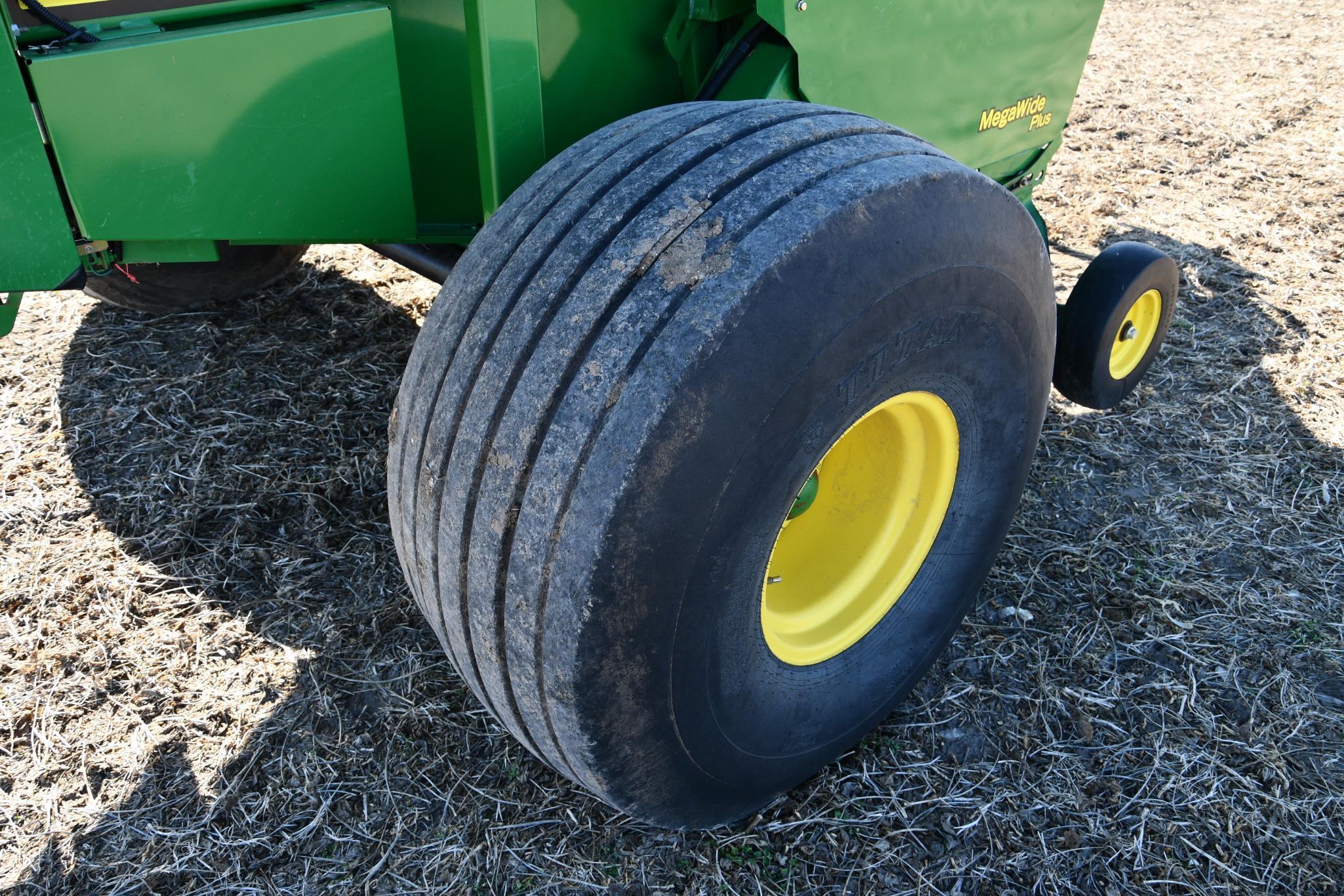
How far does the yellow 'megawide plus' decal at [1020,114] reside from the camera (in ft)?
9.42

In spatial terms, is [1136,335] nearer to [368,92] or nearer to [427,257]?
[427,257]

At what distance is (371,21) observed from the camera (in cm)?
179

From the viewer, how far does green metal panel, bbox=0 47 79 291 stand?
5.10ft

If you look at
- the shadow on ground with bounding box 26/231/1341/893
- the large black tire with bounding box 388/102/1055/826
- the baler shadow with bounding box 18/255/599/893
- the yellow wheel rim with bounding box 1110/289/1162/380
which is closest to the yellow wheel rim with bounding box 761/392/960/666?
the large black tire with bounding box 388/102/1055/826

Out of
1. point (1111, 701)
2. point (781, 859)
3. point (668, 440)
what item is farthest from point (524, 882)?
point (1111, 701)

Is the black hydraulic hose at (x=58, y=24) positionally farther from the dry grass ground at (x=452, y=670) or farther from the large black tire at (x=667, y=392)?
the dry grass ground at (x=452, y=670)

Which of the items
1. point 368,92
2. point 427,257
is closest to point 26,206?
point 368,92

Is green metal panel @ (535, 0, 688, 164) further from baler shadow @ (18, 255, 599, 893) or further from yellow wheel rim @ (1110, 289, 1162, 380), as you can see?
yellow wheel rim @ (1110, 289, 1162, 380)

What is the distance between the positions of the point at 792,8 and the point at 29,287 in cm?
154

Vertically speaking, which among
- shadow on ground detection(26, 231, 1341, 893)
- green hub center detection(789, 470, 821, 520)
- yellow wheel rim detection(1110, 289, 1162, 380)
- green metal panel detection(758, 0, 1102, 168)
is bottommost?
shadow on ground detection(26, 231, 1341, 893)

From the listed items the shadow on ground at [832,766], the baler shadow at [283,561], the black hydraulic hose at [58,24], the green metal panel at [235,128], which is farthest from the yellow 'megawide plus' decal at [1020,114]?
the black hydraulic hose at [58,24]

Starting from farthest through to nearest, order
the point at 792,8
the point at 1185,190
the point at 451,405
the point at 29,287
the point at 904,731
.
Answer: the point at 1185,190, the point at 904,731, the point at 792,8, the point at 29,287, the point at 451,405

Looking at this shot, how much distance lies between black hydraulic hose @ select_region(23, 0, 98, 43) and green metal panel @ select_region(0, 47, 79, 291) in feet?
0.32

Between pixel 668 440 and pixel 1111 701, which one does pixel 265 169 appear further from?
pixel 1111 701
